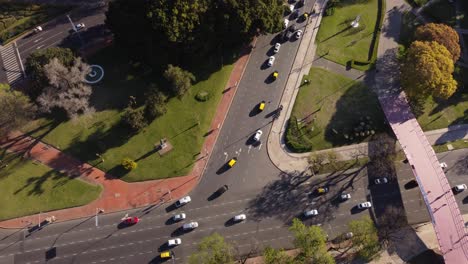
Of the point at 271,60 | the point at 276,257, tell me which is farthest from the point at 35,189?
the point at 271,60

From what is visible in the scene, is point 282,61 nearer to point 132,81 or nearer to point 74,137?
point 132,81

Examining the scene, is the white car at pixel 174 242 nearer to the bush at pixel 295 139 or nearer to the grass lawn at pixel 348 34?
the bush at pixel 295 139

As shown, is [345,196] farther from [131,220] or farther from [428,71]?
[131,220]

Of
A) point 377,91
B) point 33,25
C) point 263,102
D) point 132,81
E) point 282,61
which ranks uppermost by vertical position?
point 33,25

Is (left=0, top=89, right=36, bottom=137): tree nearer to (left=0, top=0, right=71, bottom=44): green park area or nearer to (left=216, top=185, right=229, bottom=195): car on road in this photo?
(left=0, top=0, right=71, bottom=44): green park area

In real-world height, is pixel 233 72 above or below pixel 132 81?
below

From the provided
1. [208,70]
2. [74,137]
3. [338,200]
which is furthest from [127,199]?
[338,200]

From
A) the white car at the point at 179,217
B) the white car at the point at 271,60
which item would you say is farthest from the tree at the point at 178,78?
the white car at the point at 179,217
